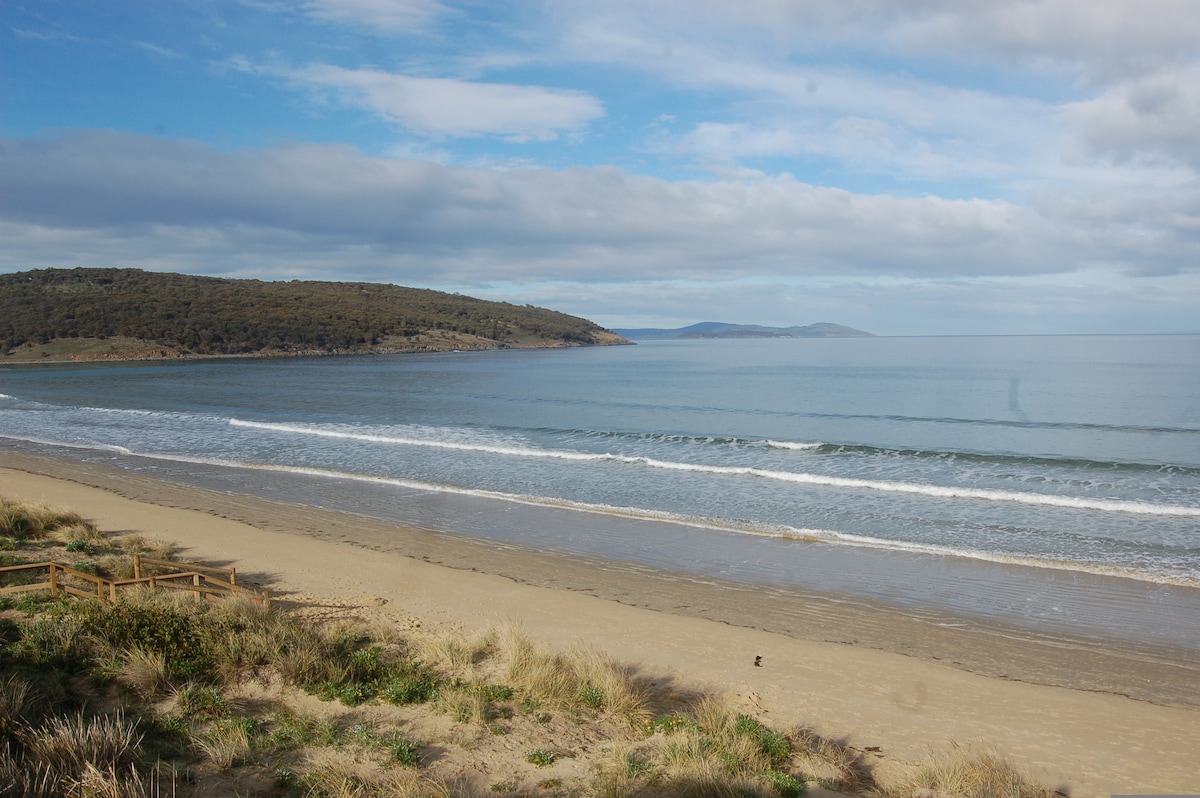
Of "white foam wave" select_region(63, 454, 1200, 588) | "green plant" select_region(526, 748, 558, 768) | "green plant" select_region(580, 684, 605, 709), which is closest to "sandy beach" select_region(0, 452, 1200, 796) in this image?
"green plant" select_region(580, 684, 605, 709)

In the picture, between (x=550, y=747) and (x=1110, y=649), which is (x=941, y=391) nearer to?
(x=1110, y=649)

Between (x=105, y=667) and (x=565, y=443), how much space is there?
834 inches

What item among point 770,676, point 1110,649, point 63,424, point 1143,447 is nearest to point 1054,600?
point 1110,649

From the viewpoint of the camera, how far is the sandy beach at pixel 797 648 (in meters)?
7.17

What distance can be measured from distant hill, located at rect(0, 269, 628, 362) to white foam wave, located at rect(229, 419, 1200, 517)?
87.9 meters

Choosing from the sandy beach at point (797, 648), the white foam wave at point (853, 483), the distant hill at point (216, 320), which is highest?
the distant hill at point (216, 320)

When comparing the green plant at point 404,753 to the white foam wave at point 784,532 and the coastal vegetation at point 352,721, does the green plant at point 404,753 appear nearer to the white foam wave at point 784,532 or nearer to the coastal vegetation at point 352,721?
the coastal vegetation at point 352,721

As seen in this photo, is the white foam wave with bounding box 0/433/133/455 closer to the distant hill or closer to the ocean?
the ocean

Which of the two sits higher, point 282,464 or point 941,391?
point 941,391

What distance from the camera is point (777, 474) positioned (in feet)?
70.4

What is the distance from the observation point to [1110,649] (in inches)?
376

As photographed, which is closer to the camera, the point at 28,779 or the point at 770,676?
the point at 28,779

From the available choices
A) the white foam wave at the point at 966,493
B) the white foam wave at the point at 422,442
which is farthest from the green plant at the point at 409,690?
the white foam wave at the point at 422,442

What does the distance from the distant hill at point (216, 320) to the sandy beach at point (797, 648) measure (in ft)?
325
